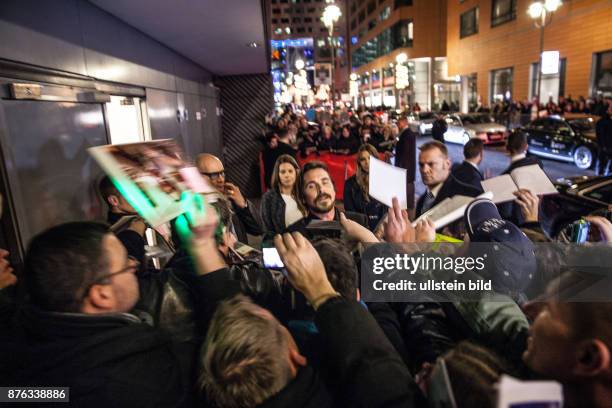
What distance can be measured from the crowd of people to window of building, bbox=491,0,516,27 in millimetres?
34614

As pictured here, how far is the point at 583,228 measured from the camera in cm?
218

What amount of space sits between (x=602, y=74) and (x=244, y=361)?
27.7 m

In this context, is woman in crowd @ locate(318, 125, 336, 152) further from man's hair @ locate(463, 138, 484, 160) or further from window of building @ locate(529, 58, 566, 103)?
window of building @ locate(529, 58, 566, 103)

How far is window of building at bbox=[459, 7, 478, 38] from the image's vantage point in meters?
35.4

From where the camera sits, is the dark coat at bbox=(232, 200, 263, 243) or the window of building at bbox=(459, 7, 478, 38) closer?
the dark coat at bbox=(232, 200, 263, 243)

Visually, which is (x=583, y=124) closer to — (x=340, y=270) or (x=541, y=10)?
(x=541, y=10)

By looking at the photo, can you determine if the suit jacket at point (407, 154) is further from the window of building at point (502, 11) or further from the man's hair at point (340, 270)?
the window of building at point (502, 11)

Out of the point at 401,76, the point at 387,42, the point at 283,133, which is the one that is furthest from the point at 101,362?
the point at 387,42

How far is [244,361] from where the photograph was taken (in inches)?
45.0

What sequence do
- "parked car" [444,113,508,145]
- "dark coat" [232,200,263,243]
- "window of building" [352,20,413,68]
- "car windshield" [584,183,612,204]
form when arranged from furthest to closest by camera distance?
"window of building" [352,20,413,68], "parked car" [444,113,508,145], "car windshield" [584,183,612,204], "dark coat" [232,200,263,243]

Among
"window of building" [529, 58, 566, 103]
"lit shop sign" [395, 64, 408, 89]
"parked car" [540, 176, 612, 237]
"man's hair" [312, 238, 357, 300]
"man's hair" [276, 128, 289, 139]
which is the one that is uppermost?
"lit shop sign" [395, 64, 408, 89]

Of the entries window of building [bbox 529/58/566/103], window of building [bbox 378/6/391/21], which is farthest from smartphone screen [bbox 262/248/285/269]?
window of building [bbox 378/6/391/21]

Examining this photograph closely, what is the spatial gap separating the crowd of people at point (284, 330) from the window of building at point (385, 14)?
57443mm

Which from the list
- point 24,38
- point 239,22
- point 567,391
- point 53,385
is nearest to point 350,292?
→ point 567,391
